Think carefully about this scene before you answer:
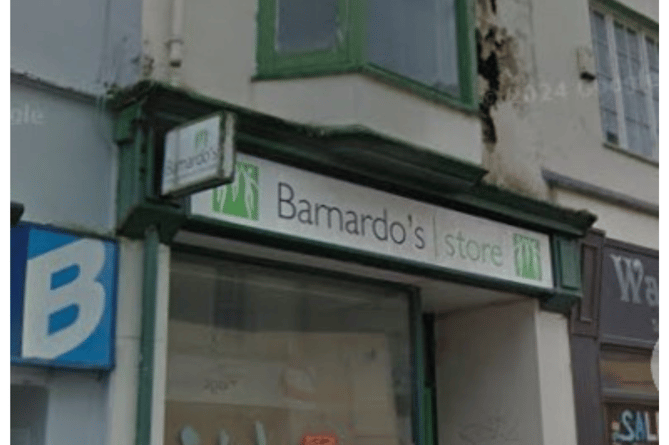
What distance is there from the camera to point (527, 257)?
27.5 feet

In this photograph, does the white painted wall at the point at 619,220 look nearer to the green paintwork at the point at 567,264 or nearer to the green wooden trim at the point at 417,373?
the green paintwork at the point at 567,264

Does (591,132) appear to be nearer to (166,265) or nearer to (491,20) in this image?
(491,20)

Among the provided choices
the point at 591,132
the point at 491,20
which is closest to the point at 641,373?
the point at 591,132

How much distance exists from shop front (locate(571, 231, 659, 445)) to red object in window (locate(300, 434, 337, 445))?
2.69 meters

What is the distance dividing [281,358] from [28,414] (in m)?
1.99

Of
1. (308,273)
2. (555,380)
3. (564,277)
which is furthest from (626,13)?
(308,273)

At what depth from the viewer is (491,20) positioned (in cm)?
892

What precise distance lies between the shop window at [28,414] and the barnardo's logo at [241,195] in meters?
1.59

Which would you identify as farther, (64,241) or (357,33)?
(357,33)

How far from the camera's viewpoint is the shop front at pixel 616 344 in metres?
8.76

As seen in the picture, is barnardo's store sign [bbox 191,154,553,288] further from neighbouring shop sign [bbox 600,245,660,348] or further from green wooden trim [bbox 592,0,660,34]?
green wooden trim [bbox 592,0,660,34]

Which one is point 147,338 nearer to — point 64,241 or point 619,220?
point 64,241

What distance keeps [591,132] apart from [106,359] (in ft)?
19.7

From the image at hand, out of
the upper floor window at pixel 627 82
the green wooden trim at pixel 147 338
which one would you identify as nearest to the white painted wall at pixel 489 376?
the upper floor window at pixel 627 82
